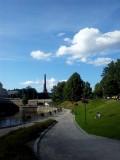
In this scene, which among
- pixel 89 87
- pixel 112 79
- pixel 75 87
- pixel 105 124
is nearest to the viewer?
pixel 105 124

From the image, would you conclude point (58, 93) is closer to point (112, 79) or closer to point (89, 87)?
point (89, 87)

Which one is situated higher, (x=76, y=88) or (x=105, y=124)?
(x=76, y=88)

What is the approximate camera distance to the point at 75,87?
158 meters

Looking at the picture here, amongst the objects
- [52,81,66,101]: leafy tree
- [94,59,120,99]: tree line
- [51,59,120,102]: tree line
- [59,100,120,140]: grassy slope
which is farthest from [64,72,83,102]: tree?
[59,100,120,140]: grassy slope

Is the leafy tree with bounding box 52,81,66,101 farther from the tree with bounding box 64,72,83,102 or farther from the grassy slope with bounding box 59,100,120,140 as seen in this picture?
the grassy slope with bounding box 59,100,120,140

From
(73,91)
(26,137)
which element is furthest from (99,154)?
(73,91)

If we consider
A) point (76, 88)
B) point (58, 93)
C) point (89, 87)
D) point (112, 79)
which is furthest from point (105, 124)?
point (58, 93)

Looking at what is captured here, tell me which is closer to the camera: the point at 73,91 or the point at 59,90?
the point at 73,91

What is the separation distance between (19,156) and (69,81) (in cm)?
14251

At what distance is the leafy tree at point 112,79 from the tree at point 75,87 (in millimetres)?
26566

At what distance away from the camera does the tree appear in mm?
157875

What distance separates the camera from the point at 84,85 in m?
161

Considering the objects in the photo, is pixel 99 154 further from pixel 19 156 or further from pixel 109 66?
pixel 109 66

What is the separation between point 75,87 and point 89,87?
24.5 ft
